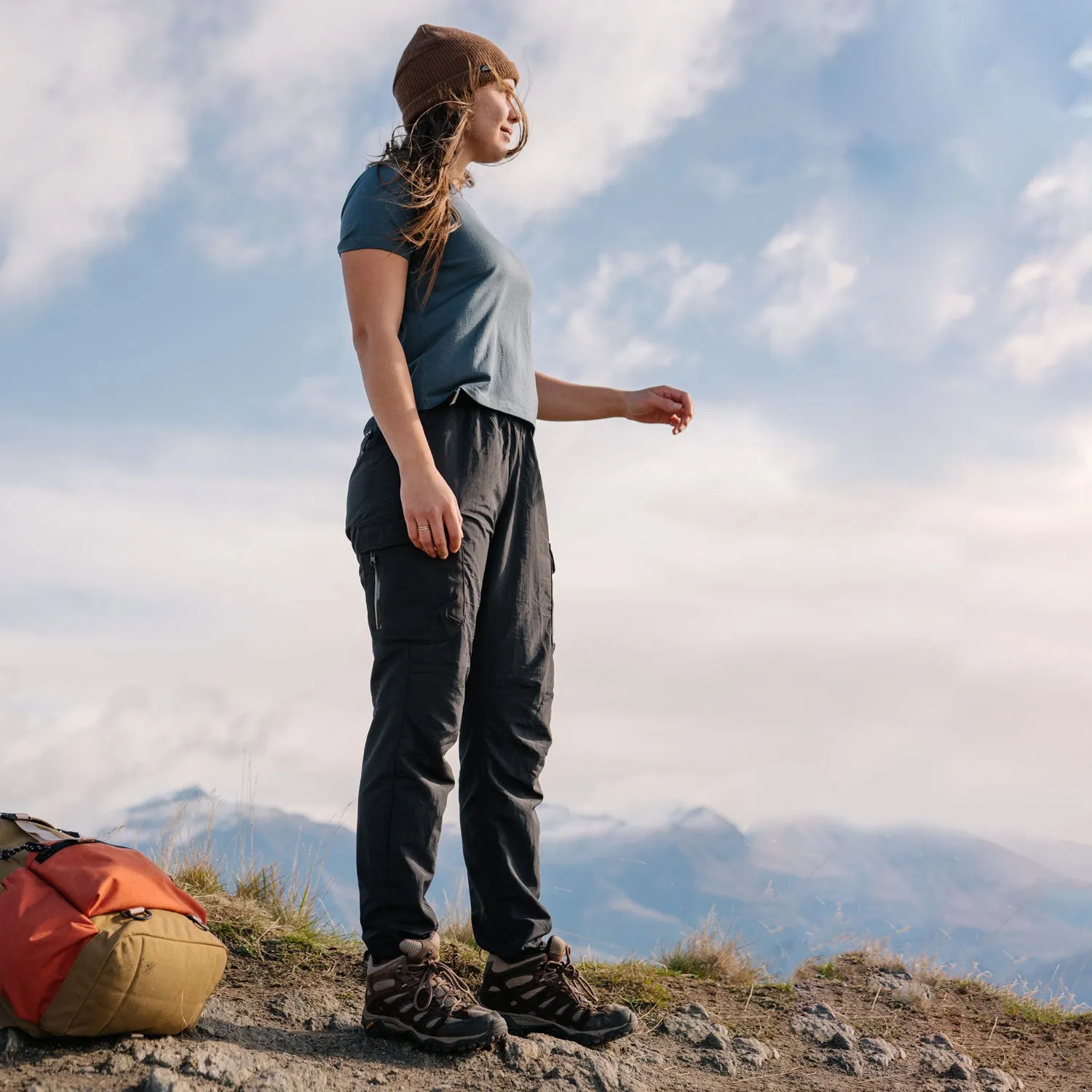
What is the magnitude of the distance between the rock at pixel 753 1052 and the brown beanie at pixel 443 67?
3.20m

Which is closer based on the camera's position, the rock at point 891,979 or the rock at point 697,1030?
Answer: the rock at point 697,1030

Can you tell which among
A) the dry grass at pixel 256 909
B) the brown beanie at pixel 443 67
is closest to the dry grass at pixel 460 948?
the dry grass at pixel 256 909

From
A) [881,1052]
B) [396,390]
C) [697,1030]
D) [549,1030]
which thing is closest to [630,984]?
[697,1030]

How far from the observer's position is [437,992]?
9.08 ft

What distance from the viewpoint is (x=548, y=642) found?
10.2 ft

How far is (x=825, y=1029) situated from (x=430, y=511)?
8.73ft

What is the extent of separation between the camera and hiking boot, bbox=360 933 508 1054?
9.04 ft

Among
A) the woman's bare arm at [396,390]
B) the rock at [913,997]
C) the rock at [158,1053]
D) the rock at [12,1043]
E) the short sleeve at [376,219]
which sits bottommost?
the rock at [12,1043]

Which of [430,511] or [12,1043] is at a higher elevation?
[430,511]

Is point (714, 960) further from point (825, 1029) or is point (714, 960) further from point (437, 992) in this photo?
point (437, 992)

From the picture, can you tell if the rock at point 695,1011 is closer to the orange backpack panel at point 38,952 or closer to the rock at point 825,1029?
the rock at point 825,1029

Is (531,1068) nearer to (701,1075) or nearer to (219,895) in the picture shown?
(701,1075)

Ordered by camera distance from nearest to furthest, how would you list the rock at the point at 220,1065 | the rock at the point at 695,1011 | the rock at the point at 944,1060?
the rock at the point at 220,1065
the rock at the point at 944,1060
the rock at the point at 695,1011

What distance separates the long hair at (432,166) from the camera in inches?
116
